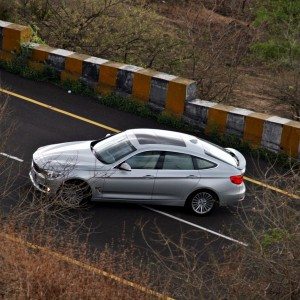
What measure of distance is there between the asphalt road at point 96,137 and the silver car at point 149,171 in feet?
0.85

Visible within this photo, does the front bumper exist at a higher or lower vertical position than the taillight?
lower

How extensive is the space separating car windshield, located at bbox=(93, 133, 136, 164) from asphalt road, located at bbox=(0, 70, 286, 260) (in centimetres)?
93

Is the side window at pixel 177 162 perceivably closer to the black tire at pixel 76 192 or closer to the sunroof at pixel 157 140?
the sunroof at pixel 157 140

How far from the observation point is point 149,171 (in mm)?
14516

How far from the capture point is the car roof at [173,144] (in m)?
14.6

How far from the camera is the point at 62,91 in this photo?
1878 centimetres

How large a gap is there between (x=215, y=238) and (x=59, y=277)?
4636mm

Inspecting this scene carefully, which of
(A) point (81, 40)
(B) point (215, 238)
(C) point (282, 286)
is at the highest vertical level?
Result: (A) point (81, 40)

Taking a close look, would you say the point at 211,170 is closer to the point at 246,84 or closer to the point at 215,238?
the point at 215,238

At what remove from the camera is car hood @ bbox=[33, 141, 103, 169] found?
47.0 ft

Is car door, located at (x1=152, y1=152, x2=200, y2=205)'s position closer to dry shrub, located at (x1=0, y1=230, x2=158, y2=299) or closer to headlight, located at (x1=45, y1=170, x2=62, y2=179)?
headlight, located at (x1=45, y1=170, x2=62, y2=179)

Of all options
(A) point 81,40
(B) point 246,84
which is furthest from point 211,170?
(B) point 246,84

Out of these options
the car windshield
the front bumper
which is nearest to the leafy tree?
the car windshield

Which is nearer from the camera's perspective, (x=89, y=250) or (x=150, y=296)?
(x=150, y=296)
